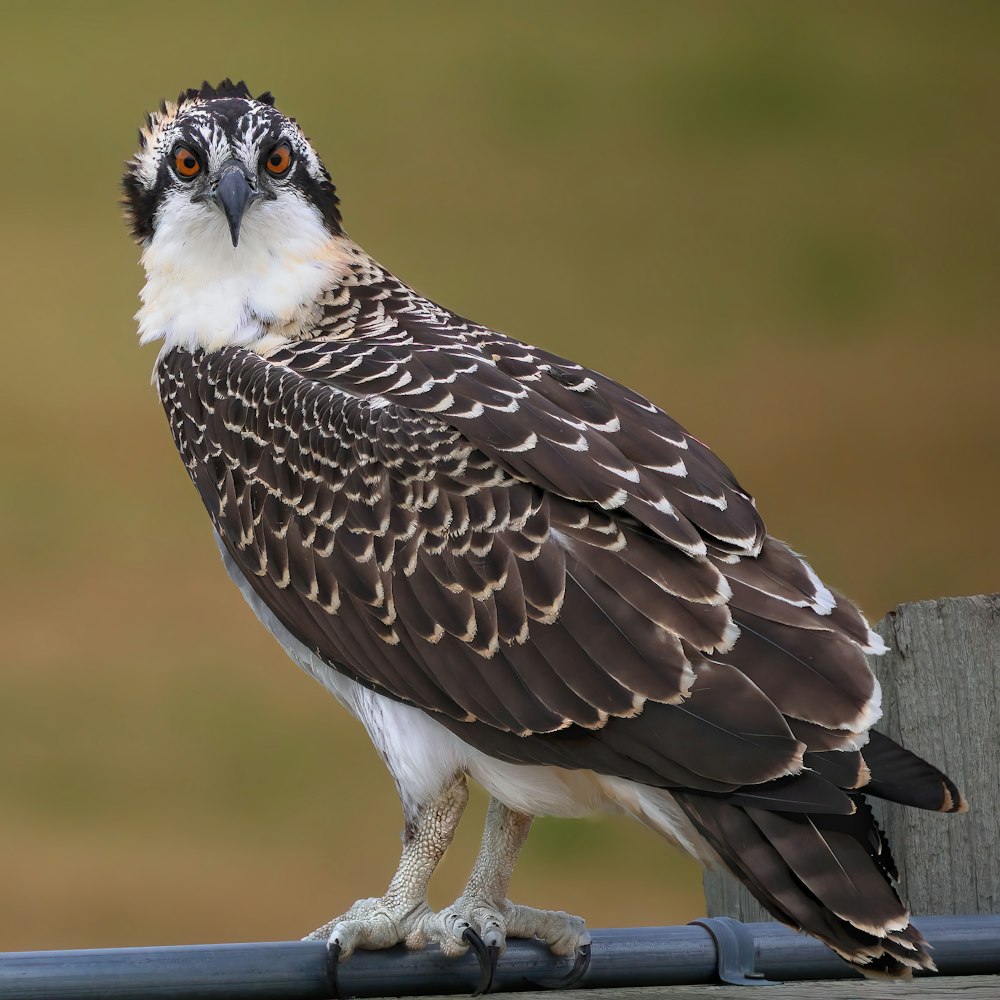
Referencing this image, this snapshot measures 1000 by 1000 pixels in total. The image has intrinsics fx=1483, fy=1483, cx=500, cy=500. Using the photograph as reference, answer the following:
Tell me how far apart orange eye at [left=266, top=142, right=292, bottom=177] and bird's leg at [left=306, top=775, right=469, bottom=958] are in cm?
141

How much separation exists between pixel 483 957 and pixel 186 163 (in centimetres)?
177

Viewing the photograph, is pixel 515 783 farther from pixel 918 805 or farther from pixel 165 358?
pixel 165 358

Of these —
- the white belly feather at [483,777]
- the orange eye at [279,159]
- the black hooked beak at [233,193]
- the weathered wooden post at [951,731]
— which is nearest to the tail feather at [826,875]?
the white belly feather at [483,777]

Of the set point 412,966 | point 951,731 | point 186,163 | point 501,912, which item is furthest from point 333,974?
point 186,163

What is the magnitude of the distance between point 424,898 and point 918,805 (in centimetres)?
94

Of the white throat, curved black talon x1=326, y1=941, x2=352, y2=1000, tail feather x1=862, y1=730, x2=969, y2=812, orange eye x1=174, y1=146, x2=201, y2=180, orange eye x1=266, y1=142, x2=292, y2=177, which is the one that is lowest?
curved black talon x1=326, y1=941, x2=352, y2=1000

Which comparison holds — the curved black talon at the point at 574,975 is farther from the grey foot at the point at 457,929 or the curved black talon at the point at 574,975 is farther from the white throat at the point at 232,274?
the white throat at the point at 232,274

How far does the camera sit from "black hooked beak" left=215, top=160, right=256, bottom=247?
302cm

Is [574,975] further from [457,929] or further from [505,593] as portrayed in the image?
[505,593]

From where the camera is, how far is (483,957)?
2.40 metres

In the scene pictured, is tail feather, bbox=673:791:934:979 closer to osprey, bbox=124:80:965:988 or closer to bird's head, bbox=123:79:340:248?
osprey, bbox=124:80:965:988

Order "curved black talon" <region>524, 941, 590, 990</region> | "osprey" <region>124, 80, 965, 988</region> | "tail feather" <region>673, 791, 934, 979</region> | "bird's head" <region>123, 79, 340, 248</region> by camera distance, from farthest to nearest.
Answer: "bird's head" <region>123, 79, 340, 248</region>
"curved black talon" <region>524, 941, 590, 990</region>
"osprey" <region>124, 80, 965, 988</region>
"tail feather" <region>673, 791, 934, 979</region>

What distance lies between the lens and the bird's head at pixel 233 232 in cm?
307

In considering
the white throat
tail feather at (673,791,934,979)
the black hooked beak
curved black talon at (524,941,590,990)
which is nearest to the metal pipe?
curved black talon at (524,941,590,990)
